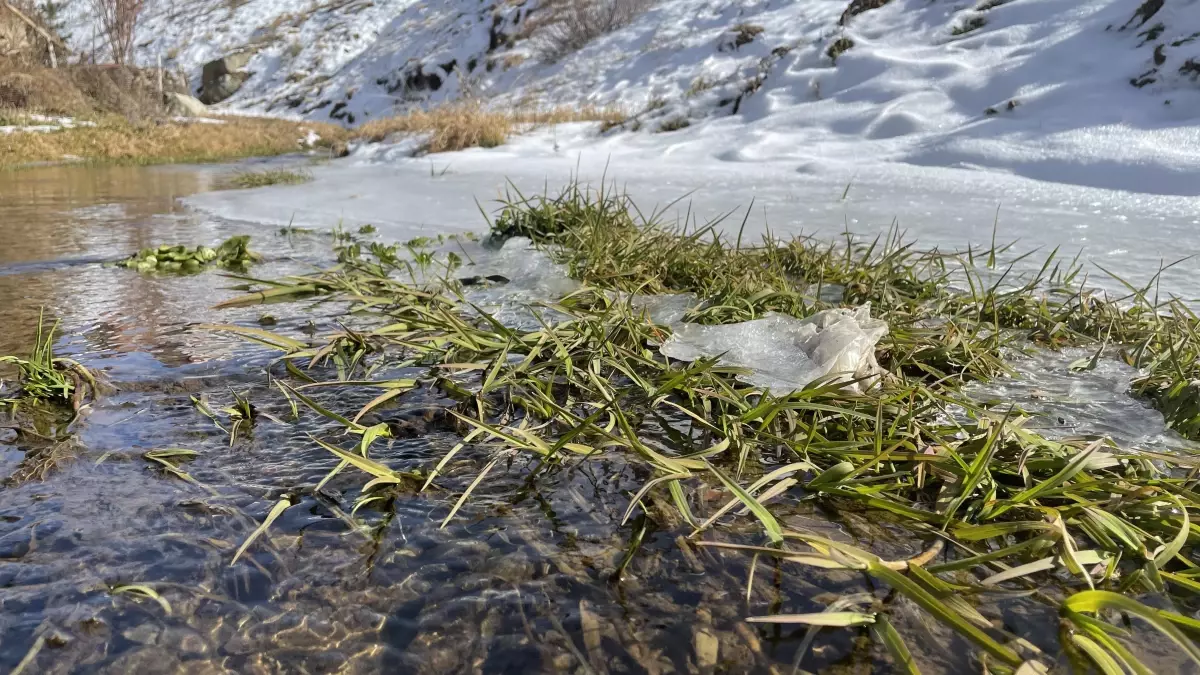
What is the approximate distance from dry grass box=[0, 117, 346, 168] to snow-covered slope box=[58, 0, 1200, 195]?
5.18m

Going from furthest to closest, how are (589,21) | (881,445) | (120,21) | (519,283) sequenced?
(589,21) < (120,21) < (519,283) < (881,445)

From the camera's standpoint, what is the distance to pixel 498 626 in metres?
0.86

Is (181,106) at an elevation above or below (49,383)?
above

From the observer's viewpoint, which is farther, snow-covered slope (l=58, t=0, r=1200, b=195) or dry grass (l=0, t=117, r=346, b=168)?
dry grass (l=0, t=117, r=346, b=168)

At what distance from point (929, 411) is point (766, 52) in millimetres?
10204

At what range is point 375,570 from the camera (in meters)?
0.95

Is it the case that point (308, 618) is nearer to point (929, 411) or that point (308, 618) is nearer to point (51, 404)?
point (51, 404)

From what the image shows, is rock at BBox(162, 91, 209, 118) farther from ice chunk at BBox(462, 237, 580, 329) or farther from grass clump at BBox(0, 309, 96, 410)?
grass clump at BBox(0, 309, 96, 410)

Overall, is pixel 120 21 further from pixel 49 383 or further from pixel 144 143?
pixel 49 383

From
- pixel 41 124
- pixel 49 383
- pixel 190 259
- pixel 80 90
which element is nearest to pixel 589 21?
pixel 41 124

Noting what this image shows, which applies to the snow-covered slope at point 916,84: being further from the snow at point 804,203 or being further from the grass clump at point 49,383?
the grass clump at point 49,383

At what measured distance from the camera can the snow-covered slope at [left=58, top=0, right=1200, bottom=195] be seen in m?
4.80

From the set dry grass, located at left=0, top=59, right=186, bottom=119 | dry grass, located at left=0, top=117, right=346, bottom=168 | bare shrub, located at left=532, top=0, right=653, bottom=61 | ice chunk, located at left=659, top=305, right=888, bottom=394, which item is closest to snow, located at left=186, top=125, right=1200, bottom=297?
ice chunk, located at left=659, top=305, right=888, bottom=394

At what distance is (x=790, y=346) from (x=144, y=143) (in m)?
14.1
